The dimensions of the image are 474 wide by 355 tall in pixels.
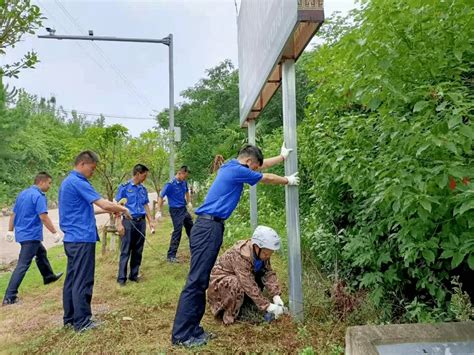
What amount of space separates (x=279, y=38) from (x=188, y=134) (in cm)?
1528

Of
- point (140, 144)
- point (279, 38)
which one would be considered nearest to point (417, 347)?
point (279, 38)

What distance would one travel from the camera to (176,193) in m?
7.92

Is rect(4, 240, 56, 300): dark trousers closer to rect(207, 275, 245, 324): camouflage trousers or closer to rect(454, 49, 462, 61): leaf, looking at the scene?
rect(207, 275, 245, 324): camouflage trousers

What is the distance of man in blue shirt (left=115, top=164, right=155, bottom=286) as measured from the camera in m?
6.43

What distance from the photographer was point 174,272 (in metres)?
6.96

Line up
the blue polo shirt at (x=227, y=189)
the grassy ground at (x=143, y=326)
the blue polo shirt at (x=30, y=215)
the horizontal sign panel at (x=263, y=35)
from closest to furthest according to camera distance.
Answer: the horizontal sign panel at (x=263, y=35)
the grassy ground at (x=143, y=326)
the blue polo shirt at (x=227, y=189)
the blue polo shirt at (x=30, y=215)

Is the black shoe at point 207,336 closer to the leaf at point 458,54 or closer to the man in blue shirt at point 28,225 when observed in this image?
the leaf at point 458,54

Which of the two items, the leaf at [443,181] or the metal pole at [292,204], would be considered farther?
the metal pole at [292,204]

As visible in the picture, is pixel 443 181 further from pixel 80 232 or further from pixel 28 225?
pixel 28 225

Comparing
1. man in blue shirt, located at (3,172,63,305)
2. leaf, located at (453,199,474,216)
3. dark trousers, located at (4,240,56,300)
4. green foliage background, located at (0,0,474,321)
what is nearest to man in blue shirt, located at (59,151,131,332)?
man in blue shirt, located at (3,172,63,305)

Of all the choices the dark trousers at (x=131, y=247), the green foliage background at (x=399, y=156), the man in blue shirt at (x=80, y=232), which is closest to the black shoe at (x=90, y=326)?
the man in blue shirt at (x=80, y=232)

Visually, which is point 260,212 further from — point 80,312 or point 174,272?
point 80,312

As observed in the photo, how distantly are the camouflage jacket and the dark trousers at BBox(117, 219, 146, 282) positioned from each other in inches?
87.0

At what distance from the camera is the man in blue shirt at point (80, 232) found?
4.50 metres
